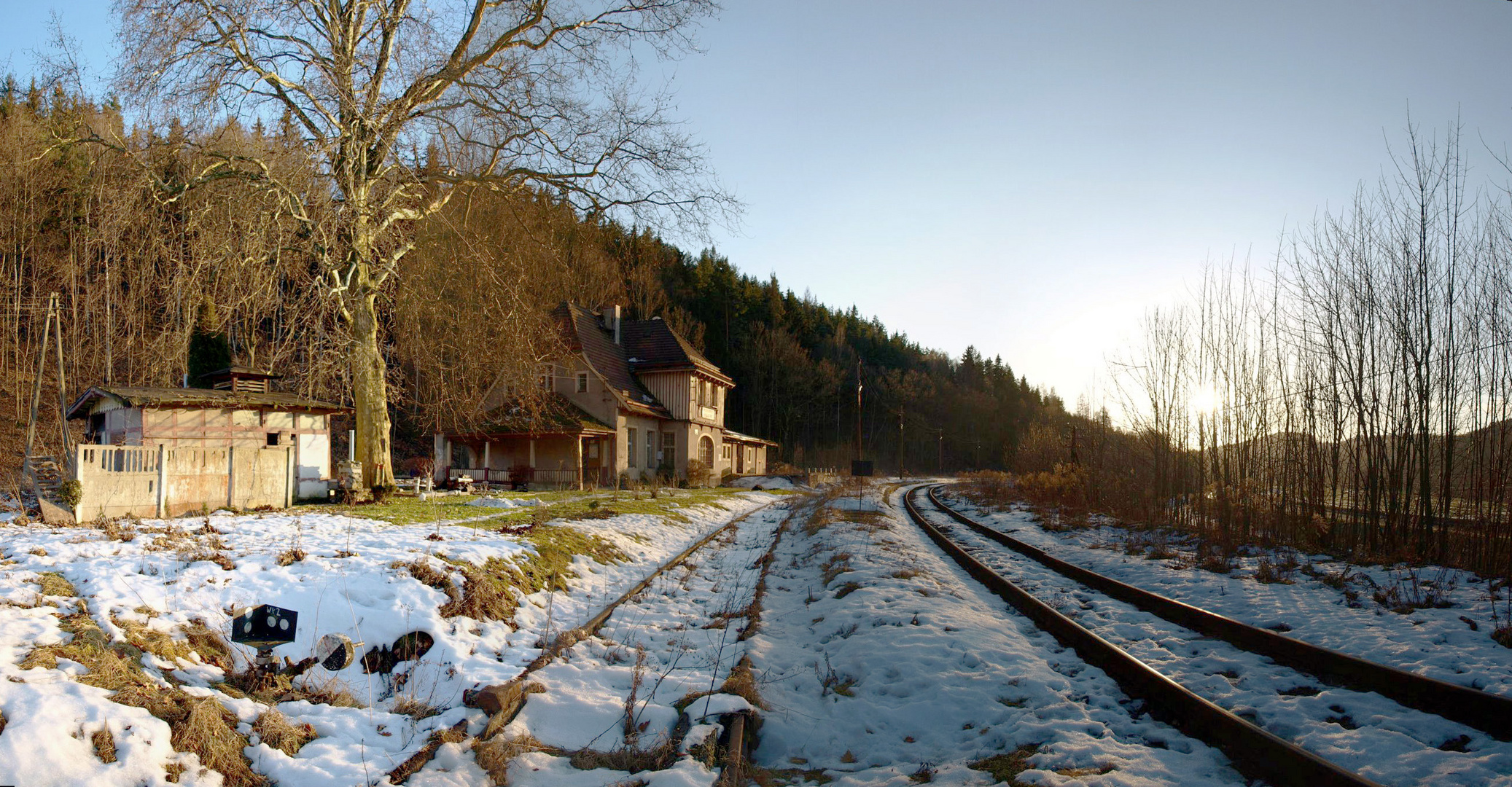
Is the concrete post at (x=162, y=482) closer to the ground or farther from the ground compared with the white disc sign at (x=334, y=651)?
farther from the ground

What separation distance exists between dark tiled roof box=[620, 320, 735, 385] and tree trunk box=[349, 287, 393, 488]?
21.6 meters

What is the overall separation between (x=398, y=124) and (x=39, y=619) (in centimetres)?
1324

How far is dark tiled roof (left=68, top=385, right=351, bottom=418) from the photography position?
15.1 metres

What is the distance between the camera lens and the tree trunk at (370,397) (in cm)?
1598

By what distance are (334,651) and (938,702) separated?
13.8ft

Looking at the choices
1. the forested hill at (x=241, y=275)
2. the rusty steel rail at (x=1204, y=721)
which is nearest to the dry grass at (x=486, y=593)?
the rusty steel rail at (x=1204, y=721)

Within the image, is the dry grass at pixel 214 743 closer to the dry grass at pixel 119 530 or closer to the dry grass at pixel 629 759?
the dry grass at pixel 629 759

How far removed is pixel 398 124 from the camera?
15602mm

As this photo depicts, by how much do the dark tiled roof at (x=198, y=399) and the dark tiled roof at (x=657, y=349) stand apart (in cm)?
2068

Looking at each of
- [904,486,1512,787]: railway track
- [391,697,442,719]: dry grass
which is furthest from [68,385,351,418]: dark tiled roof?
[904,486,1512,787]: railway track

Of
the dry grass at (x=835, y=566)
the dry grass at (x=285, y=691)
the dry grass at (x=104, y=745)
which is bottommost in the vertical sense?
the dry grass at (x=835, y=566)

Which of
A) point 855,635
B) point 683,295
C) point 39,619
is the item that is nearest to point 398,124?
point 39,619

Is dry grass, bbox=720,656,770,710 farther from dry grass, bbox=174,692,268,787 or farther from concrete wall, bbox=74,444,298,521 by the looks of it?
concrete wall, bbox=74,444,298,521

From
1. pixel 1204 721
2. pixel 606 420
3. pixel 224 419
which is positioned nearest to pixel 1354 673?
pixel 1204 721
